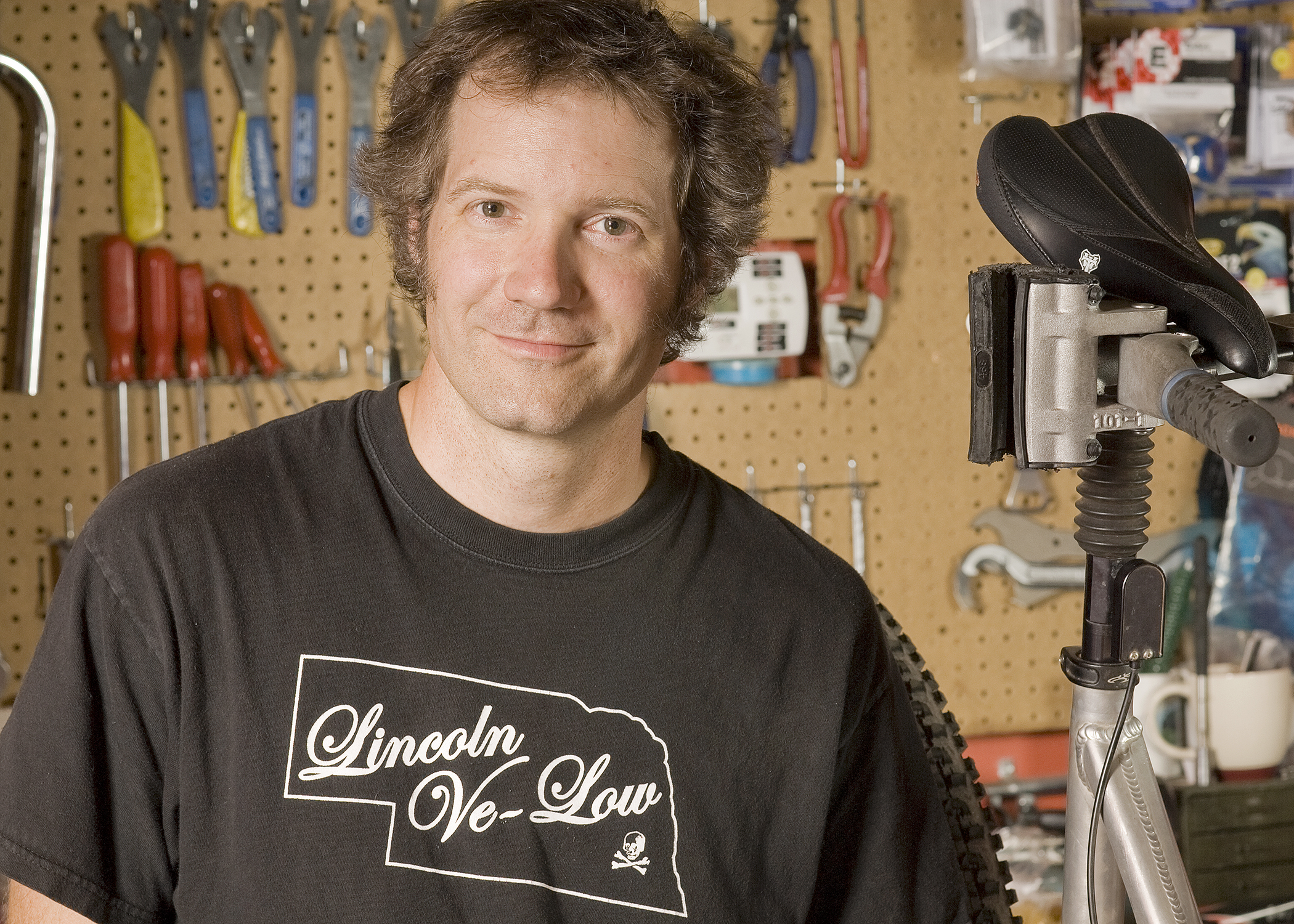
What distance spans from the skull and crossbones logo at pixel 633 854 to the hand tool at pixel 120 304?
116 cm

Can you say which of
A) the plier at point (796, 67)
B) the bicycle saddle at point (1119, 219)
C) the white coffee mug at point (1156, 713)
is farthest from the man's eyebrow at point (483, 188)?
the white coffee mug at point (1156, 713)

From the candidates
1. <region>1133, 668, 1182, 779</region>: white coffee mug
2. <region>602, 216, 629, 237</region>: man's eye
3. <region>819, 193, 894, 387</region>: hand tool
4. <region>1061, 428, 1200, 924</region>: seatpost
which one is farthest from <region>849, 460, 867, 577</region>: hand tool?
<region>1061, 428, 1200, 924</region>: seatpost

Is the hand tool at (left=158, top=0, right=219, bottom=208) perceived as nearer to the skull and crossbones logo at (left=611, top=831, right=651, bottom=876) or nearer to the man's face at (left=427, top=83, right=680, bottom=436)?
the man's face at (left=427, top=83, right=680, bottom=436)

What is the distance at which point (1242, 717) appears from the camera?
195 cm

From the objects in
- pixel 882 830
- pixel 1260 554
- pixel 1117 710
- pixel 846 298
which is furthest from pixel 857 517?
pixel 1117 710

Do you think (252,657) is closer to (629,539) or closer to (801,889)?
(629,539)

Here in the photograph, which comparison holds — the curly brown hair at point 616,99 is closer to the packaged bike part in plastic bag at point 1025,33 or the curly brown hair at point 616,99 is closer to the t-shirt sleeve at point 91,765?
the t-shirt sleeve at point 91,765

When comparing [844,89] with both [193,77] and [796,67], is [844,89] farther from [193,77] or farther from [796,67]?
[193,77]

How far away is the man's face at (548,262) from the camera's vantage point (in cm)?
96

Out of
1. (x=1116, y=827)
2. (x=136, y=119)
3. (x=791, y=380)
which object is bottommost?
(x=1116, y=827)

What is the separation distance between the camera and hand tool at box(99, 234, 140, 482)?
1.72 metres

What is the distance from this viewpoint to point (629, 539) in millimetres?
1036

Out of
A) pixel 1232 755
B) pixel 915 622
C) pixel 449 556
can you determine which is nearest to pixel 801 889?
pixel 449 556

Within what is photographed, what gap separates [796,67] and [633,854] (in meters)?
1.36
